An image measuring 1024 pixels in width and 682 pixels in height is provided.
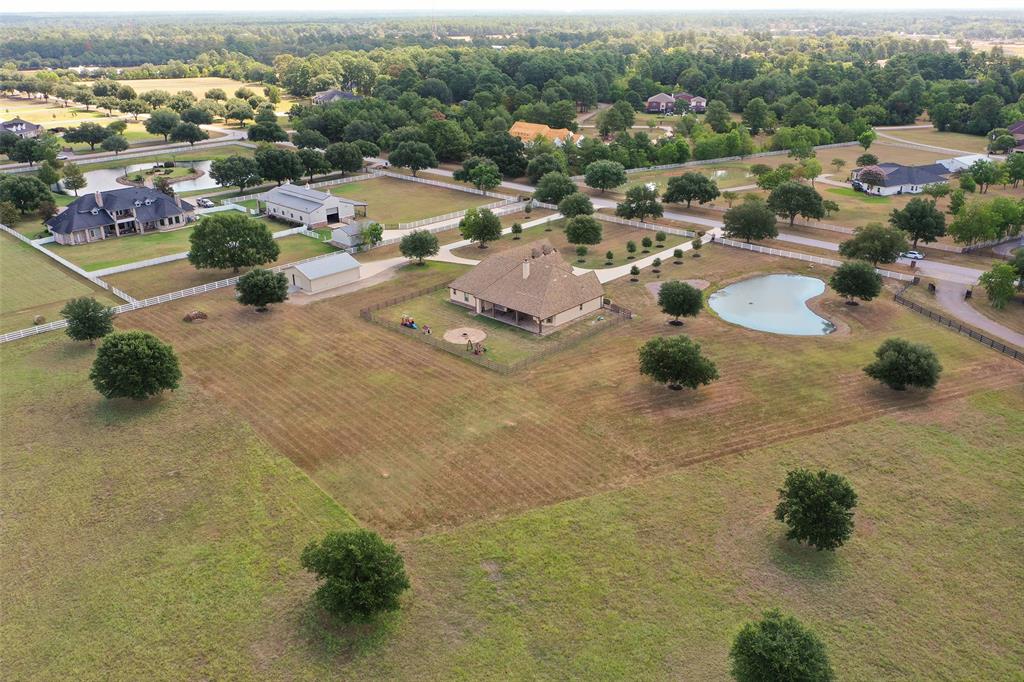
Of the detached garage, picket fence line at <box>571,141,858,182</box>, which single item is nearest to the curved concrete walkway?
the detached garage

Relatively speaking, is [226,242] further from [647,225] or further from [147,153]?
[147,153]

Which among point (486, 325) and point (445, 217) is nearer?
point (486, 325)

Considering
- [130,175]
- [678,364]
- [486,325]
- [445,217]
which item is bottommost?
[486,325]

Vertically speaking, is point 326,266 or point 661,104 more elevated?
point 661,104

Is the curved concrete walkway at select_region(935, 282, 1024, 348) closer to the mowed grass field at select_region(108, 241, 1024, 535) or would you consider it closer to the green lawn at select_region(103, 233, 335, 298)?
the mowed grass field at select_region(108, 241, 1024, 535)

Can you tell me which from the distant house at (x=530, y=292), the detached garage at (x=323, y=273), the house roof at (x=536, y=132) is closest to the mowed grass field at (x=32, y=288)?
the detached garage at (x=323, y=273)

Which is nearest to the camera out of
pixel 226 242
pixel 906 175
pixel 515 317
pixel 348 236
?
pixel 515 317

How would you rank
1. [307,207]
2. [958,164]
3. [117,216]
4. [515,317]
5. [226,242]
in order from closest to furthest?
1. [515,317]
2. [226,242]
3. [117,216]
4. [307,207]
5. [958,164]

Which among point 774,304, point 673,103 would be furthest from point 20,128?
point 774,304
